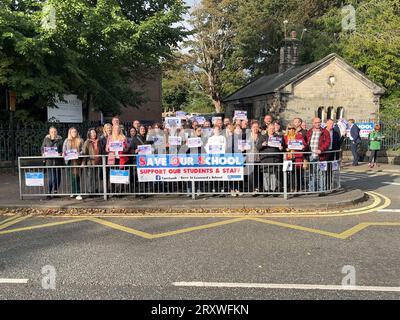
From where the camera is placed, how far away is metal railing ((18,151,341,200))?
9.65 metres

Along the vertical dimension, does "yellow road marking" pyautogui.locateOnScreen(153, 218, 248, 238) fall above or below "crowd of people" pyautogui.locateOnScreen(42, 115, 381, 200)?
below

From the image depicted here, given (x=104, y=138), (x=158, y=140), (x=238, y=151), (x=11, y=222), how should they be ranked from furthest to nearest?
(x=104, y=138)
(x=158, y=140)
(x=238, y=151)
(x=11, y=222)

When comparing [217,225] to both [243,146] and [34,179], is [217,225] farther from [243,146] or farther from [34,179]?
[34,179]

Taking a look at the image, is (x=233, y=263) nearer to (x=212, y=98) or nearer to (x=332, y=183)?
(x=332, y=183)

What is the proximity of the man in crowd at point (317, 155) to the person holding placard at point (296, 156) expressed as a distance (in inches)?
10.6

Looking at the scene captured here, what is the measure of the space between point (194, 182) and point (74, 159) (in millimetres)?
3074

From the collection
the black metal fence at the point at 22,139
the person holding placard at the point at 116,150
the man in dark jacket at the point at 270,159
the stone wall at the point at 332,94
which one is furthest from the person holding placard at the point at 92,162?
the stone wall at the point at 332,94

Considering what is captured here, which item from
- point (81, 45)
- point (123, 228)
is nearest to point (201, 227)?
point (123, 228)

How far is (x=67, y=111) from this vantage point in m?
18.4

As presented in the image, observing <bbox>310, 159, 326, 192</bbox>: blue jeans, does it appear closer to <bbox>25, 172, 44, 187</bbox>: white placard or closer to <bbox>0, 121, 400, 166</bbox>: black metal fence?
<bbox>25, 172, 44, 187</bbox>: white placard

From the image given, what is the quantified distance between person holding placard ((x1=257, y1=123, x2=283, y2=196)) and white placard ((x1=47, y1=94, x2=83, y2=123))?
34.8 ft

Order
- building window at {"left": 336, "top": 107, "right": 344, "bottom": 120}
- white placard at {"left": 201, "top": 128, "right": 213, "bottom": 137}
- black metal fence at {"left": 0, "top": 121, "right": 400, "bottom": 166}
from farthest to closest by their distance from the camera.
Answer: building window at {"left": 336, "top": 107, "right": 344, "bottom": 120} < black metal fence at {"left": 0, "top": 121, "right": 400, "bottom": 166} < white placard at {"left": 201, "top": 128, "right": 213, "bottom": 137}

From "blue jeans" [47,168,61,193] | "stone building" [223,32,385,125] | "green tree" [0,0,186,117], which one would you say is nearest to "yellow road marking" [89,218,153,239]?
"blue jeans" [47,168,61,193]
